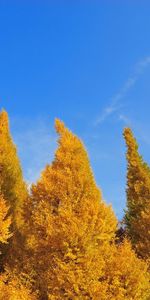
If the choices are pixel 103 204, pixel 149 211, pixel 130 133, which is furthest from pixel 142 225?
pixel 103 204

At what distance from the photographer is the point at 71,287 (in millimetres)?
26781

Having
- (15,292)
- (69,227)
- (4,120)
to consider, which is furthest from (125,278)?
(4,120)

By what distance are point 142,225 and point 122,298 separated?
54.4 ft

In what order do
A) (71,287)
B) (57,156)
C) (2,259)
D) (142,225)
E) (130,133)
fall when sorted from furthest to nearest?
(130,133) < (142,225) < (2,259) < (57,156) < (71,287)

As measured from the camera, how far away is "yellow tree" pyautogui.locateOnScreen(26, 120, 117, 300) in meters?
27.0

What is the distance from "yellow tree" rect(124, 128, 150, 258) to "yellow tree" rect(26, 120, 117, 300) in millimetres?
14054

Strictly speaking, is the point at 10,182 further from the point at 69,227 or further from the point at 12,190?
the point at 69,227

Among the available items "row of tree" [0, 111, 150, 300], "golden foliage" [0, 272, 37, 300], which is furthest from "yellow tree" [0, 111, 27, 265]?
"golden foliage" [0, 272, 37, 300]

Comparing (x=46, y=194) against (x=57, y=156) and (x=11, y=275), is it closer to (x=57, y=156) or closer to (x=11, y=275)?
(x=57, y=156)

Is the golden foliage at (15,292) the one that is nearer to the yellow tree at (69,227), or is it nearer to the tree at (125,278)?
the yellow tree at (69,227)

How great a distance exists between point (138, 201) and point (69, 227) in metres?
19.3

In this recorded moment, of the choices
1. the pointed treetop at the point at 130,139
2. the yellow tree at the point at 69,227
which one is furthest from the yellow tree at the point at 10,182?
the pointed treetop at the point at 130,139

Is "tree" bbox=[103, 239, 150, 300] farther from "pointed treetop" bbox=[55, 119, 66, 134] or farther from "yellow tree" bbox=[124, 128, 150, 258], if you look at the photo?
"yellow tree" bbox=[124, 128, 150, 258]

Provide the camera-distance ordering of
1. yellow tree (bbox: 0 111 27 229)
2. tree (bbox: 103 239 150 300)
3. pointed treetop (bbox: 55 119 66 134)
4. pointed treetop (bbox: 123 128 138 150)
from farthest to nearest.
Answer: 1. pointed treetop (bbox: 123 128 138 150)
2. yellow tree (bbox: 0 111 27 229)
3. pointed treetop (bbox: 55 119 66 134)
4. tree (bbox: 103 239 150 300)
